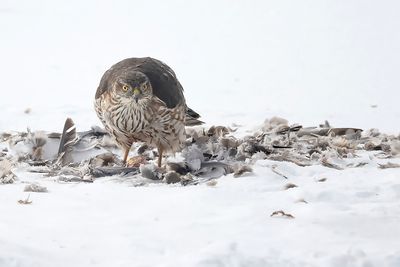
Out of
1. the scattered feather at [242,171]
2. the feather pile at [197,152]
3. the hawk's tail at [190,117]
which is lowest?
the feather pile at [197,152]

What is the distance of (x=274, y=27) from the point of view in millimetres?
14750

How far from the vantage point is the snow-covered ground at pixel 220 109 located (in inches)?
168

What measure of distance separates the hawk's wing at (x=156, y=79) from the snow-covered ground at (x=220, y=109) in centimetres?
90

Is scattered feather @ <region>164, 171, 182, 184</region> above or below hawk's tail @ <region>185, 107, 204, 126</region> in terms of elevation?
below

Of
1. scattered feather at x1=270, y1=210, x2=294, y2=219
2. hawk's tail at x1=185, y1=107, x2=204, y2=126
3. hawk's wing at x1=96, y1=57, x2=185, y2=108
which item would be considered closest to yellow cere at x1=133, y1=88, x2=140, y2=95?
hawk's wing at x1=96, y1=57, x2=185, y2=108

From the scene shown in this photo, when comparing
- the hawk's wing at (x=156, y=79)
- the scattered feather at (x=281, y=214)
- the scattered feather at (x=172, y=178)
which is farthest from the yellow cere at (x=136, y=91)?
the scattered feather at (x=281, y=214)

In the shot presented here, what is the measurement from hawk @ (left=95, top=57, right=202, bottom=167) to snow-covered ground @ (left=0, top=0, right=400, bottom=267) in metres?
0.69

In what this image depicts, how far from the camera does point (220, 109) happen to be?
9750 millimetres

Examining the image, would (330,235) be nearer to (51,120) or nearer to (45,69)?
(51,120)

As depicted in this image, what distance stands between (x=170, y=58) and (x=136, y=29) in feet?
7.78

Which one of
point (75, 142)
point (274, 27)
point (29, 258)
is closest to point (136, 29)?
point (274, 27)

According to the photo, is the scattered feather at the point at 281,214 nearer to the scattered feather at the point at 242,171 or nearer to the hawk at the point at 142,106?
the scattered feather at the point at 242,171

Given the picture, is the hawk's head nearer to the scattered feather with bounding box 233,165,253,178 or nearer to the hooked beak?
the hooked beak

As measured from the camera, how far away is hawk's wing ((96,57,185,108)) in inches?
254
